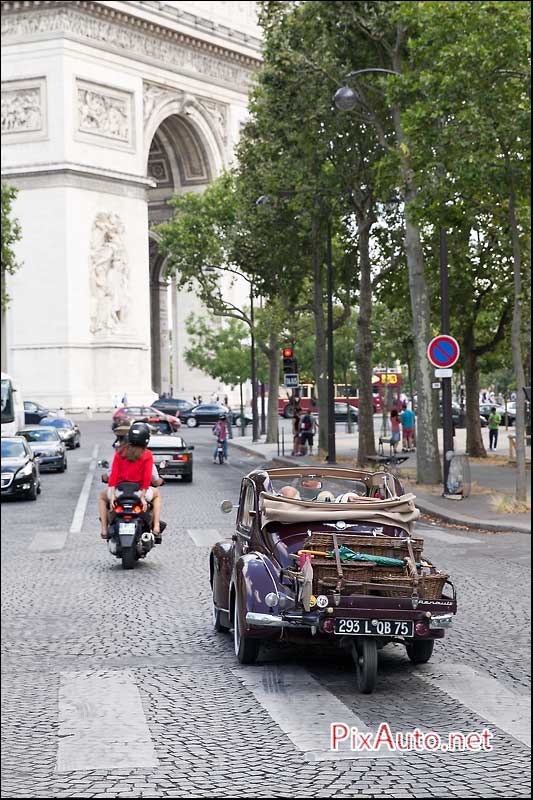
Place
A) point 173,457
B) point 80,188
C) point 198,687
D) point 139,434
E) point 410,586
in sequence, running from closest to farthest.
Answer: point 410,586 → point 198,687 → point 139,434 → point 173,457 → point 80,188

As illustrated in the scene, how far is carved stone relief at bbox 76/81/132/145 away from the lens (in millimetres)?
70625

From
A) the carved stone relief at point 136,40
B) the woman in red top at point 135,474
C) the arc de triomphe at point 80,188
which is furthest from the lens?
the carved stone relief at point 136,40

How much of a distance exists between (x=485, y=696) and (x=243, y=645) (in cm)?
180

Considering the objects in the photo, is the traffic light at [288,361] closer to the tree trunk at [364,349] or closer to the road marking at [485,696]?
the tree trunk at [364,349]

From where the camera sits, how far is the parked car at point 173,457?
1358 inches

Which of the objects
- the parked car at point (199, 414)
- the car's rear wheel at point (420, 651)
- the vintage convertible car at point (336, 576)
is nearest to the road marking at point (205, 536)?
the vintage convertible car at point (336, 576)

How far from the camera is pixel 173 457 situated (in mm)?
34656

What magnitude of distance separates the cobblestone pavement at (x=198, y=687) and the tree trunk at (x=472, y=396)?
2486cm

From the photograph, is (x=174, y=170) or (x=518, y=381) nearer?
(x=518, y=381)

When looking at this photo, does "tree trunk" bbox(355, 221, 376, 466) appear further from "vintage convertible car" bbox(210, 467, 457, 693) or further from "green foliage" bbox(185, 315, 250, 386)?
"green foliage" bbox(185, 315, 250, 386)

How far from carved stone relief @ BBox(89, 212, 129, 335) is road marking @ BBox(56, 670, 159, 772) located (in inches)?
2412

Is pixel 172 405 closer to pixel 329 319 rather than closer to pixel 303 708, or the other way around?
pixel 329 319

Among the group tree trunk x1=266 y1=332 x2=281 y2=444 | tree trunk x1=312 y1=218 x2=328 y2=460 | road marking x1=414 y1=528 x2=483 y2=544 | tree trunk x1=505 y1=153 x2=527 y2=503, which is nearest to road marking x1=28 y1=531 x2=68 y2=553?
road marking x1=414 y1=528 x2=483 y2=544

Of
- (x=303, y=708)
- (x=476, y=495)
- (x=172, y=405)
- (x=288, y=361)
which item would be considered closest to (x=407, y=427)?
(x=288, y=361)
